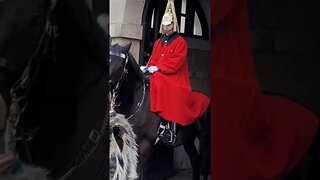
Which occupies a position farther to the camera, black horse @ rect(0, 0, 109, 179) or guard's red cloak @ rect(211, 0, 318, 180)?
black horse @ rect(0, 0, 109, 179)

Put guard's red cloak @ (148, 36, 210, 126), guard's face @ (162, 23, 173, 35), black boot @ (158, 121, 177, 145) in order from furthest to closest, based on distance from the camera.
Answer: black boot @ (158, 121, 177, 145)
guard's face @ (162, 23, 173, 35)
guard's red cloak @ (148, 36, 210, 126)

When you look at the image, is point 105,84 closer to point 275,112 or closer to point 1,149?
point 1,149

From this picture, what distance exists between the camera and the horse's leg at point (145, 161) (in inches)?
67.7

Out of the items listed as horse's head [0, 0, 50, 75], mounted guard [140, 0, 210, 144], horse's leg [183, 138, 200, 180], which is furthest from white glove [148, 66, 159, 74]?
horse's head [0, 0, 50, 75]

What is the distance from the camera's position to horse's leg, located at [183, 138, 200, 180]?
1.33m

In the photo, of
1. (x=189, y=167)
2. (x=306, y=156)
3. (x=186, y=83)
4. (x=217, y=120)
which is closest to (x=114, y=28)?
(x=186, y=83)

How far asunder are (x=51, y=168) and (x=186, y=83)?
1.44ft

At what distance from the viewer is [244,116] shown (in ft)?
3.53

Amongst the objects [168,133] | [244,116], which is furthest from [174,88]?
[244,116]

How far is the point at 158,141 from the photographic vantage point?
6.22ft

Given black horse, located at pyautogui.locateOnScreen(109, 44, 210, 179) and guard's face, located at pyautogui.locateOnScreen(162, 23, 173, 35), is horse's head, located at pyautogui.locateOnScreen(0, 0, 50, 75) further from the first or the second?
black horse, located at pyautogui.locateOnScreen(109, 44, 210, 179)

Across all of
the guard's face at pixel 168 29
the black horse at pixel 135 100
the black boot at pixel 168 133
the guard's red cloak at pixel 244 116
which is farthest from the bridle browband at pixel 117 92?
the guard's red cloak at pixel 244 116

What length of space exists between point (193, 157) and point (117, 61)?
2.21 ft

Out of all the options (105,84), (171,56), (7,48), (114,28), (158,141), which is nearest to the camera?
(7,48)
